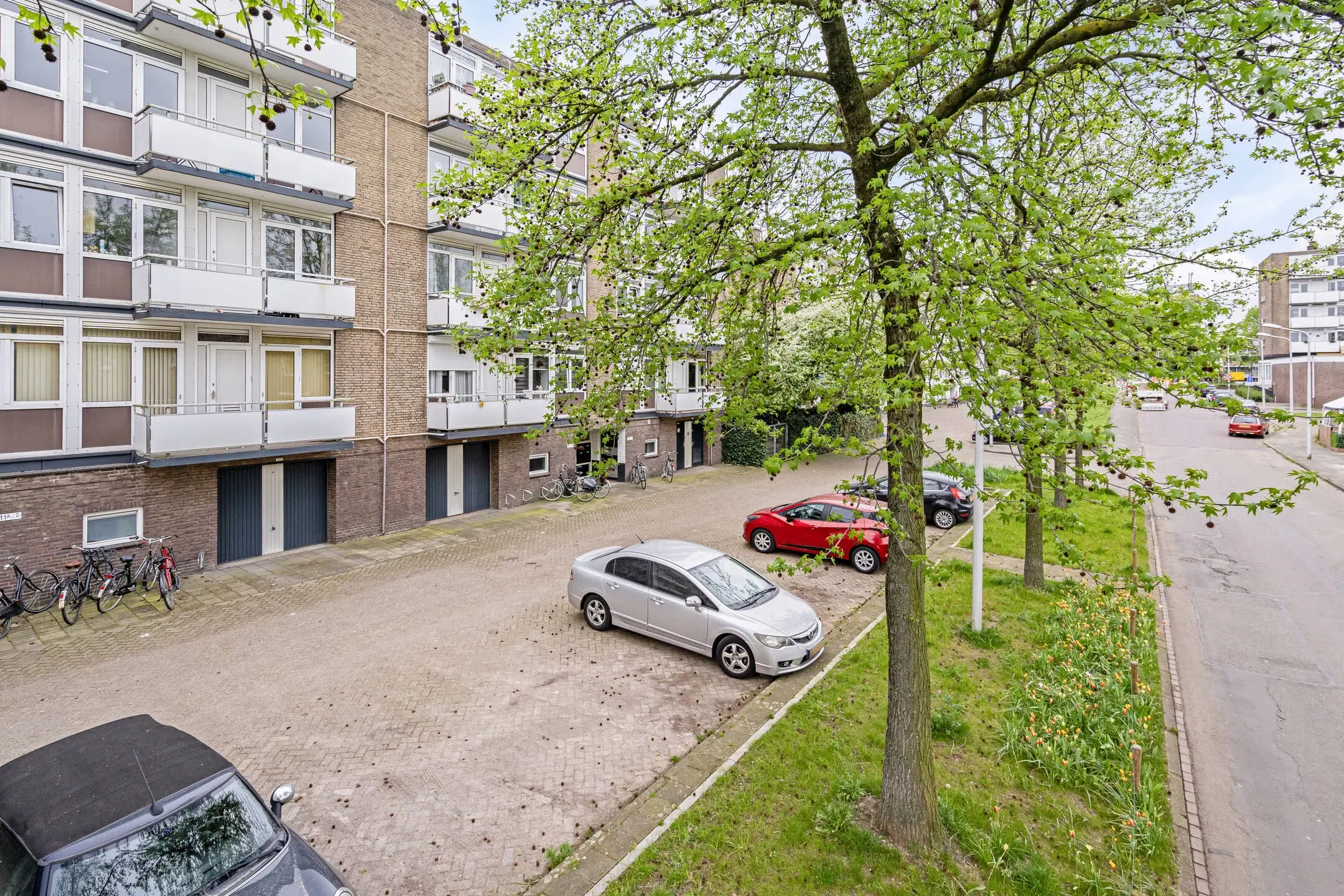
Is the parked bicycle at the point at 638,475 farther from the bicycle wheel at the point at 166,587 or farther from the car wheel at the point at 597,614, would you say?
the bicycle wheel at the point at 166,587

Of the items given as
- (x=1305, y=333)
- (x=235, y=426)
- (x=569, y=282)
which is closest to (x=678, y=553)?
(x=569, y=282)

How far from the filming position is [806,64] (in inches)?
265

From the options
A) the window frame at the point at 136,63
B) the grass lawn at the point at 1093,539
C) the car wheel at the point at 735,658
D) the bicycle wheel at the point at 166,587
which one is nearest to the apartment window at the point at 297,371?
the bicycle wheel at the point at 166,587

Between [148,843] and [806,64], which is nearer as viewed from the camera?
[148,843]

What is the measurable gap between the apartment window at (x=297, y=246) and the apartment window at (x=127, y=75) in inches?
102

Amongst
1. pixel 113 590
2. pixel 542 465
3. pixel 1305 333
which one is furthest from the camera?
pixel 1305 333

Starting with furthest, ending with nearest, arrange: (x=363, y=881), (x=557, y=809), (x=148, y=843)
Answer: (x=557, y=809) < (x=363, y=881) < (x=148, y=843)

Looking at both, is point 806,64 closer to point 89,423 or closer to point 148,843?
point 148,843

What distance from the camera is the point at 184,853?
4262 millimetres

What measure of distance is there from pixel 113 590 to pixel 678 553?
33.5 ft

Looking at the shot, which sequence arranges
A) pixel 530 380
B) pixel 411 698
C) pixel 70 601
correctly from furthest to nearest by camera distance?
pixel 530 380
pixel 70 601
pixel 411 698

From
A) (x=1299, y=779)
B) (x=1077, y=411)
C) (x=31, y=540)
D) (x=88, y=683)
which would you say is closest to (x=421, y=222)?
(x=31, y=540)

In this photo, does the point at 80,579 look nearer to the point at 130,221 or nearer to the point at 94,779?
the point at 130,221

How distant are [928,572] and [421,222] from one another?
660 inches
